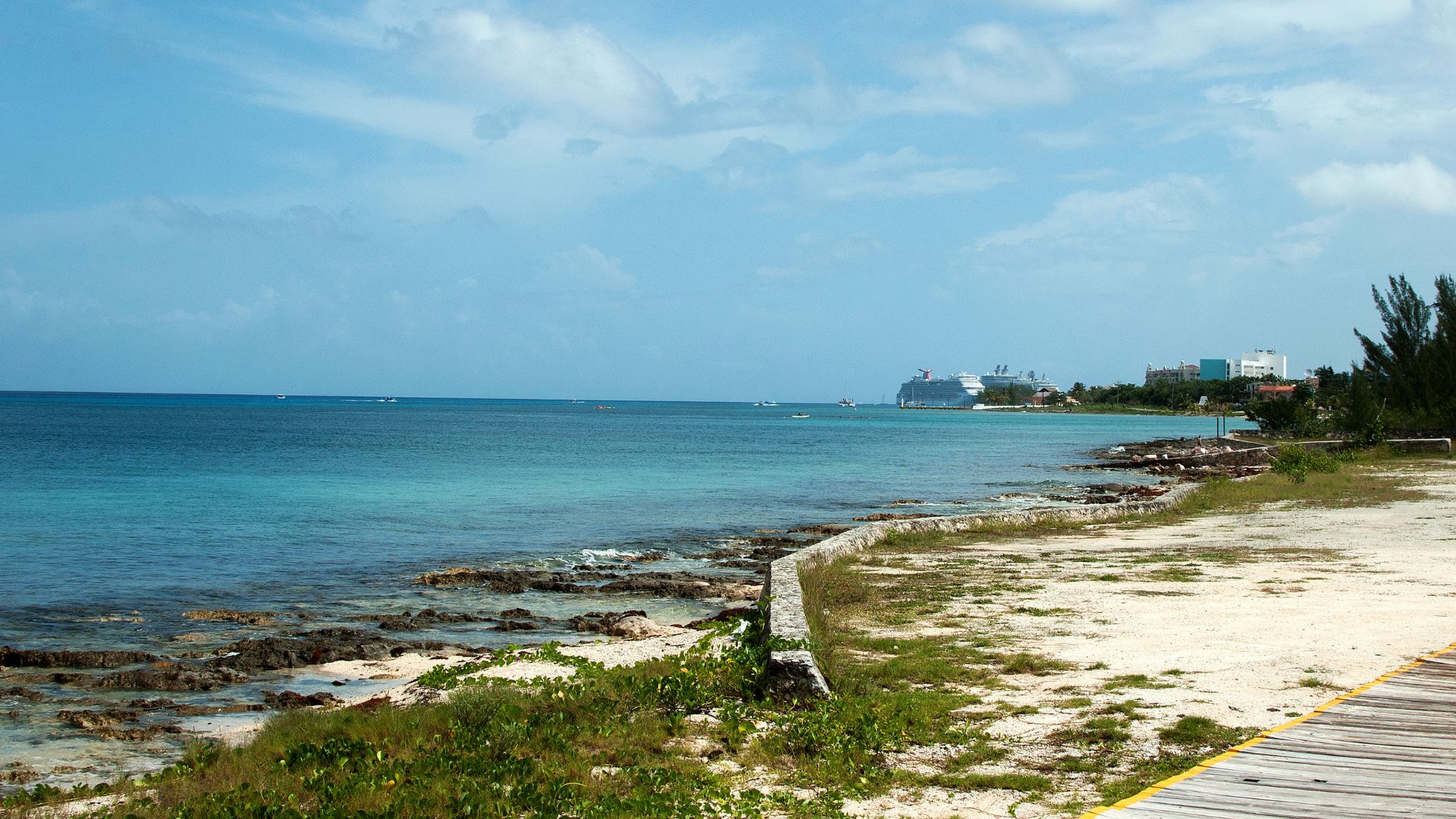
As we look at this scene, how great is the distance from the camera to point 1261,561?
14.4 meters

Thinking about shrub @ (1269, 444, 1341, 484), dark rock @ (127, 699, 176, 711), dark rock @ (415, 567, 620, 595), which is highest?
shrub @ (1269, 444, 1341, 484)

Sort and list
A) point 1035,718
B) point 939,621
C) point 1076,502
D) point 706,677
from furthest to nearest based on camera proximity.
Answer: point 1076,502 < point 939,621 < point 706,677 < point 1035,718

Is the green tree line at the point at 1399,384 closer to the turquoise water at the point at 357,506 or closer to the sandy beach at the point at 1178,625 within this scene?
the turquoise water at the point at 357,506

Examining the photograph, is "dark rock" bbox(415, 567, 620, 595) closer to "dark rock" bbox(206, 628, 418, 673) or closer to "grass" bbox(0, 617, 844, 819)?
"dark rock" bbox(206, 628, 418, 673)

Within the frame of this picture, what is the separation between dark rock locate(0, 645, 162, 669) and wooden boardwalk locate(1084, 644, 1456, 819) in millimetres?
10954

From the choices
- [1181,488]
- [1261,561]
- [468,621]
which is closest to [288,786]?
[468,621]

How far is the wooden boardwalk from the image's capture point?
4.85 metres

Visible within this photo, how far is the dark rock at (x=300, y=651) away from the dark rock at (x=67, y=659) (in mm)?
945

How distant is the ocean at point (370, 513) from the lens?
1545 cm

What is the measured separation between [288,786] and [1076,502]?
27608mm

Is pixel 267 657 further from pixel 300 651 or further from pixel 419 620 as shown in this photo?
pixel 419 620

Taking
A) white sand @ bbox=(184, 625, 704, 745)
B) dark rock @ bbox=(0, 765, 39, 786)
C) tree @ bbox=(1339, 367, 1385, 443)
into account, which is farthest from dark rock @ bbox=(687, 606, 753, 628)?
Answer: tree @ bbox=(1339, 367, 1385, 443)

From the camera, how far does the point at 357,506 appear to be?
3016cm

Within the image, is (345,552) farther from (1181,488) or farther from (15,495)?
(1181,488)
